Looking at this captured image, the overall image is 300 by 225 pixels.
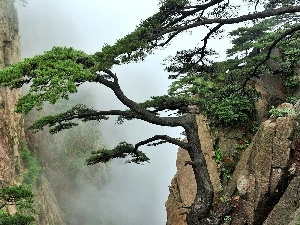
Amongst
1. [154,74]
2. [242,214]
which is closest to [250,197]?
[242,214]

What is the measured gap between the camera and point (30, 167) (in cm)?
2106

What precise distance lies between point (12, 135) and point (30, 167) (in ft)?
10.3

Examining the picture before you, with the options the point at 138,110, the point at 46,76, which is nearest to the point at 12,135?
the point at 138,110

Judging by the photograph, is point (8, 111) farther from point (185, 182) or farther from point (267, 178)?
point (267, 178)

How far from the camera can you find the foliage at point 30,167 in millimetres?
20125

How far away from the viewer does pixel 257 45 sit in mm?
13680

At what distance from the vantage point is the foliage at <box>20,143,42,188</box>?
66.0 ft

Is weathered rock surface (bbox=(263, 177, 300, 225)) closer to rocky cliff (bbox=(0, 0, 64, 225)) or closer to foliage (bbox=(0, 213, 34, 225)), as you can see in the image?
foliage (bbox=(0, 213, 34, 225))

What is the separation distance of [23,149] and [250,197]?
54.1 ft

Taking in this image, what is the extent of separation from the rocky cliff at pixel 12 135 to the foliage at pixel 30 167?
331 mm

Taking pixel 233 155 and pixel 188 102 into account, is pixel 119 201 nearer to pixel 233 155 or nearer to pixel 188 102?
pixel 233 155

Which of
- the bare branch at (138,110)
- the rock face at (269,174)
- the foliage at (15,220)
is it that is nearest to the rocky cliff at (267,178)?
the rock face at (269,174)

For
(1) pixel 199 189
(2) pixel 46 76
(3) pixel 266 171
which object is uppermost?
(2) pixel 46 76

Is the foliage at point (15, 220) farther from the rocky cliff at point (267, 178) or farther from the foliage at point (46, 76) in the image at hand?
the foliage at point (46, 76)
